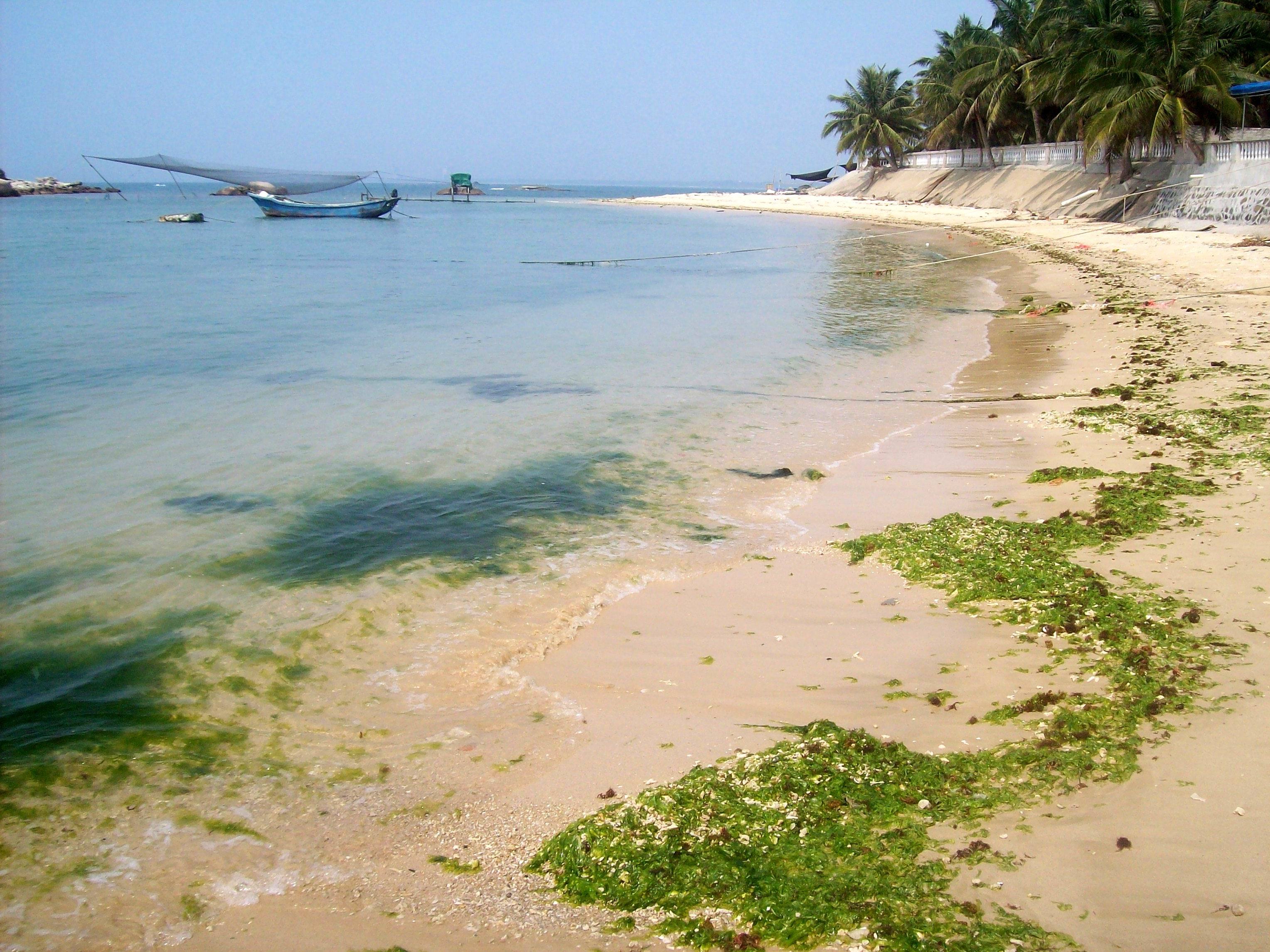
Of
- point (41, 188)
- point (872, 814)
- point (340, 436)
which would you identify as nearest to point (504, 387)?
point (340, 436)

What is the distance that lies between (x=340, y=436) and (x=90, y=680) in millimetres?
5701

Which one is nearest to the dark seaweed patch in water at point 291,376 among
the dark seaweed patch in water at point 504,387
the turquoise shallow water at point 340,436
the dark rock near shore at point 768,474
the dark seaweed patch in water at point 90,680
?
the turquoise shallow water at point 340,436

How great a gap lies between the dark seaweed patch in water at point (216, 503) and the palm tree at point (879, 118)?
229ft

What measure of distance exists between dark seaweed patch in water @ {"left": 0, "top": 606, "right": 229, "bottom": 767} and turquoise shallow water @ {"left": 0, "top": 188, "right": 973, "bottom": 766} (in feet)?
0.07

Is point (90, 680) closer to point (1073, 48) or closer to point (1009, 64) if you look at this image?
point (1073, 48)

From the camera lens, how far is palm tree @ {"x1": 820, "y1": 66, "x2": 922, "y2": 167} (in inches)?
2741

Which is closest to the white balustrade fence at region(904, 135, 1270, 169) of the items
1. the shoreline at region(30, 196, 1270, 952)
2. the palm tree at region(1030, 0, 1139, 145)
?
the palm tree at region(1030, 0, 1139, 145)

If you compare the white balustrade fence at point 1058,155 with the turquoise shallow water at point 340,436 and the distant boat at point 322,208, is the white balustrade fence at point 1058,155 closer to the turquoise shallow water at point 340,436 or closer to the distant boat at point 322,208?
the turquoise shallow water at point 340,436

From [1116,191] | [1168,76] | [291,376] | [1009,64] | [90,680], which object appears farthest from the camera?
[1009,64]

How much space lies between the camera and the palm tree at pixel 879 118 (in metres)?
69.6

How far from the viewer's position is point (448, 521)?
814 centimetres

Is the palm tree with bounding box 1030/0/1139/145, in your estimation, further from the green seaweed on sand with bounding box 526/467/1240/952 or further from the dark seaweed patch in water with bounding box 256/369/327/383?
the green seaweed on sand with bounding box 526/467/1240/952

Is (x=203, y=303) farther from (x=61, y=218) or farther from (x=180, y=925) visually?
(x=61, y=218)

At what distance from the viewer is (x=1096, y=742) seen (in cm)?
398
